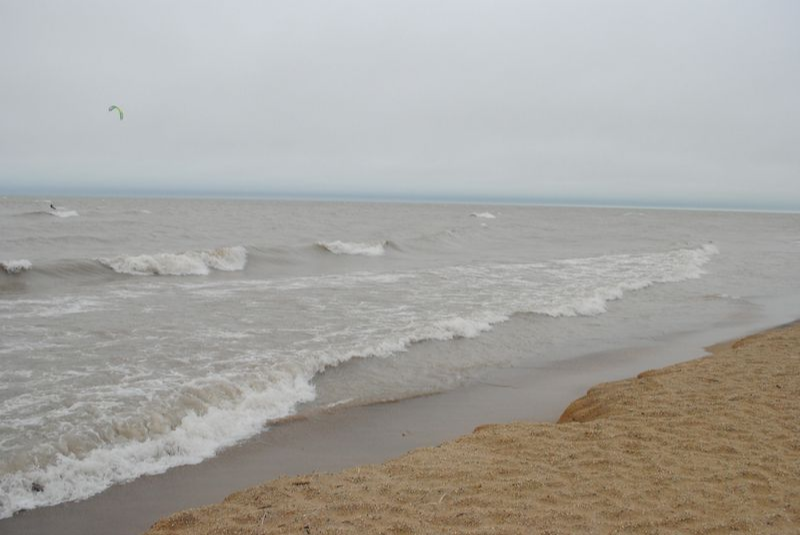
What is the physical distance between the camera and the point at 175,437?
19.5ft

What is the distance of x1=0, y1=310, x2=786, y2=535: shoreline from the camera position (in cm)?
464

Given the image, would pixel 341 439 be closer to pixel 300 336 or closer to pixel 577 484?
pixel 577 484

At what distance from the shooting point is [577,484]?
449cm

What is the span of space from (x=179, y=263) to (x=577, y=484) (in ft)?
59.0

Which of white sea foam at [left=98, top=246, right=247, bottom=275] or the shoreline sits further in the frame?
white sea foam at [left=98, top=246, right=247, bottom=275]

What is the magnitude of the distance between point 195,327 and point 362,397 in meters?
4.68

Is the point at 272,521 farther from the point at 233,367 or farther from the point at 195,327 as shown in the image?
the point at 195,327

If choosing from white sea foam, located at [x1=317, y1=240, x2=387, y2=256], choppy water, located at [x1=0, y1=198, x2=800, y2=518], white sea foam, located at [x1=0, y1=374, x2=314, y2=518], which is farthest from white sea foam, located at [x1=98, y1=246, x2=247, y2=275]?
white sea foam, located at [x1=0, y1=374, x2=314, y2=518]

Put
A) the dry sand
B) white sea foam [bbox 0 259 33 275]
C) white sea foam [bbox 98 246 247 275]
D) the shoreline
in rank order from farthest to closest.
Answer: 1. white sea foam [bbox 98 246 247 275]
2. white sea foam [bbox 0 259 33 275]
3. the shoreline
4. the dry sand

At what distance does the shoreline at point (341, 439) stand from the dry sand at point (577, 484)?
0.61m

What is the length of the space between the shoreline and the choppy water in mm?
281

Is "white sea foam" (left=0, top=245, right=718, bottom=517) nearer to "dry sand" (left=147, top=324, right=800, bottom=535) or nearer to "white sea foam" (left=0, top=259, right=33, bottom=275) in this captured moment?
"dry sand" (left=147, top=324, right=800, bottom=535)

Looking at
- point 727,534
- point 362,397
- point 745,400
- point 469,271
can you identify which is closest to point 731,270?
point 469,271

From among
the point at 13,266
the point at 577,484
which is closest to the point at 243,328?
the point at 577,484
